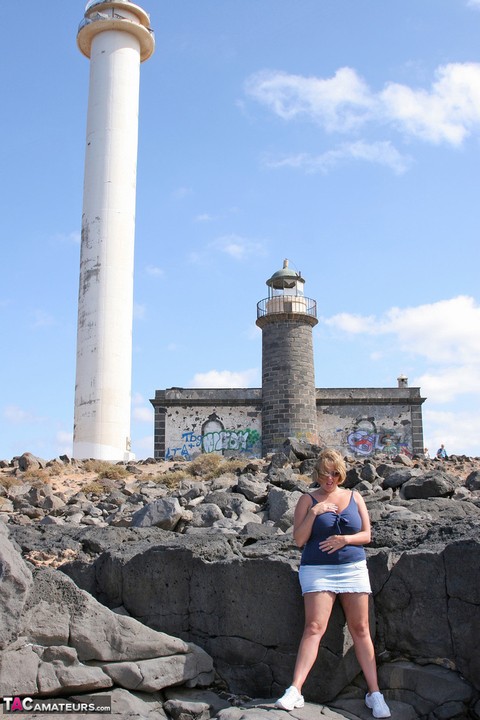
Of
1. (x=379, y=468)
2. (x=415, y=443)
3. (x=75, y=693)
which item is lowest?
(x=75, y=693)

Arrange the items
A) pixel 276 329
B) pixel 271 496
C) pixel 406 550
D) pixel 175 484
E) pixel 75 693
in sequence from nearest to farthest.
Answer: pixel 75 693
pixel 406 550
pixel 271 496
pixel 175 484
pixel 276 329

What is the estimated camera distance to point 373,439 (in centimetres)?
3216

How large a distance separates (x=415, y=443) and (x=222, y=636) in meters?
27.7

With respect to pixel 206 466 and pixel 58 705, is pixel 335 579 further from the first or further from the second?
pixel 206 466

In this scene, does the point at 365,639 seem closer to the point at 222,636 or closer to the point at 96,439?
the point at 222,636

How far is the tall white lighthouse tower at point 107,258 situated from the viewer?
2300 cm

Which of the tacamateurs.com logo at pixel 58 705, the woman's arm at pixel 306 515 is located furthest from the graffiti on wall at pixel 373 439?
the tacamateurs.com logo at pixel 58 705

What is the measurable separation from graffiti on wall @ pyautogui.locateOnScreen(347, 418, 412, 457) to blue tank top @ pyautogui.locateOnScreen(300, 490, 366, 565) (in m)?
27.2

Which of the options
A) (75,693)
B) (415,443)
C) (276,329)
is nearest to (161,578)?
(75,693)

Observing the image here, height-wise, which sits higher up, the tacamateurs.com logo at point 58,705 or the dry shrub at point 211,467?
the dry shrub at point 211,467

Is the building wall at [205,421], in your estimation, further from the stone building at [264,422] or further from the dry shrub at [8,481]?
the dry shrub at [8,481]

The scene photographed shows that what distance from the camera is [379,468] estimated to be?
15.6 m

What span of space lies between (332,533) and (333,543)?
0.08 meters

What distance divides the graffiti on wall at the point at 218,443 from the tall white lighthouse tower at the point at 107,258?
8389 mm
